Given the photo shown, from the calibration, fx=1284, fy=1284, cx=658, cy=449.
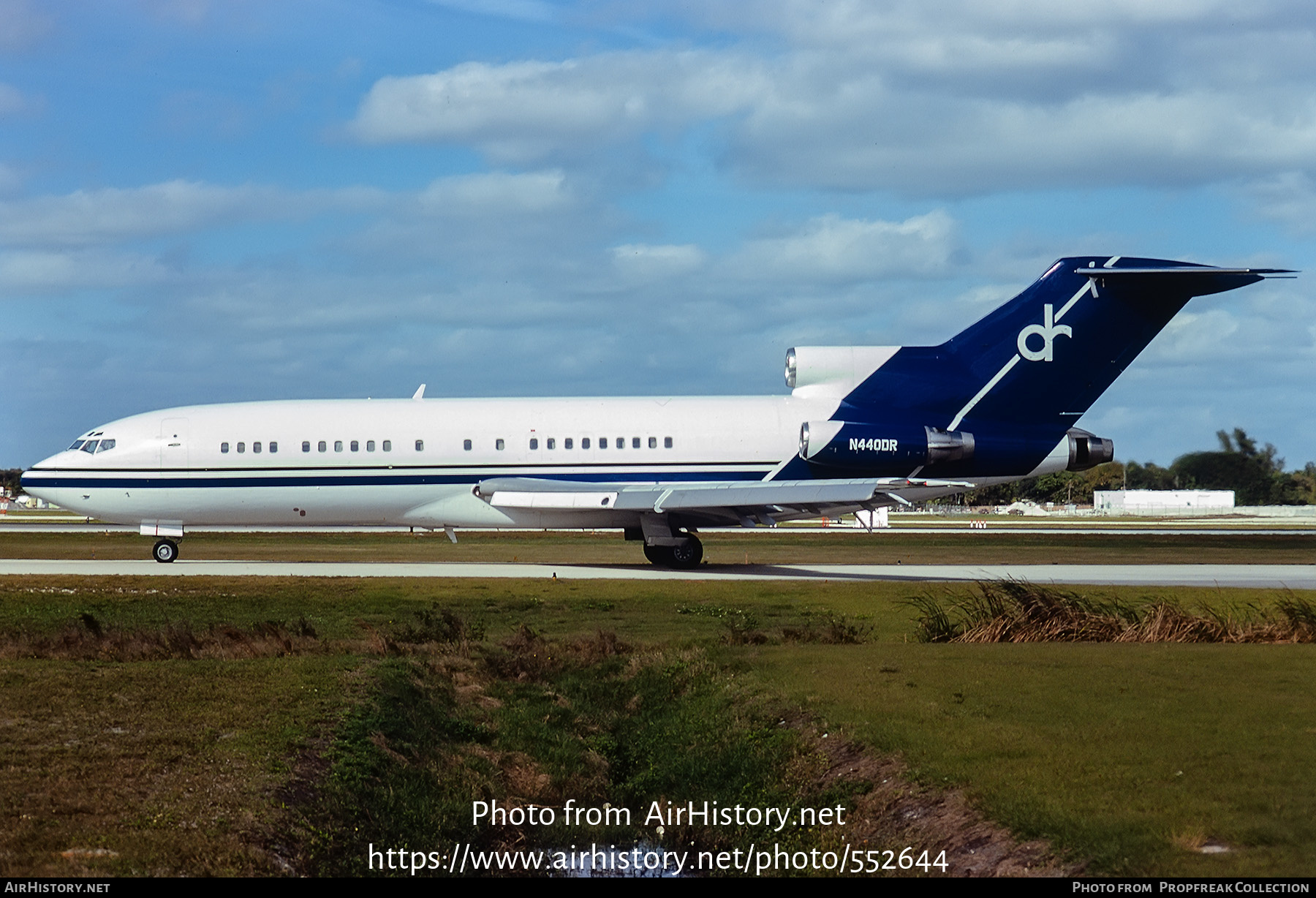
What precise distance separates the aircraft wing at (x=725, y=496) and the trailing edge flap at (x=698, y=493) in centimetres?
2

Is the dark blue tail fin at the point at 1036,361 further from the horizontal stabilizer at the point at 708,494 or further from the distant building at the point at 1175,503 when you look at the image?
the distant building at the point at 1175,503

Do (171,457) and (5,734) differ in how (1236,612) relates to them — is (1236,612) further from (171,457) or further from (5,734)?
Answer: (171,457)

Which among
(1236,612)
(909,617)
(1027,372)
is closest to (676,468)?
(1027,372)

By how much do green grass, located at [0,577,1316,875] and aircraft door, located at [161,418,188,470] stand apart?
1284 centimetres

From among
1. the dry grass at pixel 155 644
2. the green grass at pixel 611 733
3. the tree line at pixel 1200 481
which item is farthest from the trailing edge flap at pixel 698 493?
the tree line at pixel 1200 481

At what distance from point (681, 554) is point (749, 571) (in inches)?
72.0

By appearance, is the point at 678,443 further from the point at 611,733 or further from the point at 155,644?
the point at 611,733

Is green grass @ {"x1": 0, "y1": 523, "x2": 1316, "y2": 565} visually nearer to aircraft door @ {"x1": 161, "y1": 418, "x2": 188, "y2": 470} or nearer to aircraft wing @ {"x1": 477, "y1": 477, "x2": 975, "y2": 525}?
aircraft wing @ {"x1": 477, "y1": 477, "x2": 975, "y2": 525}

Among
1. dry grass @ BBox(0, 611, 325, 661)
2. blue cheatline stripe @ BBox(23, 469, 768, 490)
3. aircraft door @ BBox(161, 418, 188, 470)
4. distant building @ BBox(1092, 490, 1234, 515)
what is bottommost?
distant building @ BBox(1092, 490, 1234, 515)

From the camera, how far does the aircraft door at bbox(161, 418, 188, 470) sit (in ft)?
112

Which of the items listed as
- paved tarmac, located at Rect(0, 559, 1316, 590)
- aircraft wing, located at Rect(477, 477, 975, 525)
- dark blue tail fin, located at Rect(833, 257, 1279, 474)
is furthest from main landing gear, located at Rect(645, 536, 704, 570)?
dark blue tail fin, located at Rect(833, 257, 1279, 474)

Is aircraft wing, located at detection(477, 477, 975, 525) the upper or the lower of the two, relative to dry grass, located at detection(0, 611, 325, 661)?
upper

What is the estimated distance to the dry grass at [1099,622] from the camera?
59.3ft

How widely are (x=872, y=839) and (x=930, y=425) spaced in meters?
24.5
